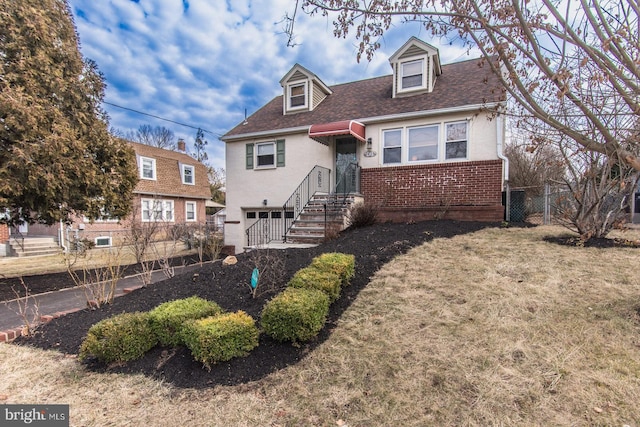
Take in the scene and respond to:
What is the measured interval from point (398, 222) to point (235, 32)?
6823 millimetres

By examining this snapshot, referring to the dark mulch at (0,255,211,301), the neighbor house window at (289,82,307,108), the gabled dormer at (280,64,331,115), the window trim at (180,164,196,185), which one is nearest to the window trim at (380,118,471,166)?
the gabled dormer at (280,64,331,115)

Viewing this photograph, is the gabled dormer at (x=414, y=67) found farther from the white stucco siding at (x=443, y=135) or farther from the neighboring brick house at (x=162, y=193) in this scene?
the neighboring brick house at (x=162, y=193)

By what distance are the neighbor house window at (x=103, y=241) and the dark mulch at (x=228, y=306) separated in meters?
9.99

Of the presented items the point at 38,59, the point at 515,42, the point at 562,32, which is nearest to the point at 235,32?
the point at 38,59

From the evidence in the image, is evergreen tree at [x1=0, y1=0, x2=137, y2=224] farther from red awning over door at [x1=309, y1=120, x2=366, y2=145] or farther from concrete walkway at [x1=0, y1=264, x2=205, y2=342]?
red awning over door at [x1=309, y1=120, x2=366, y2=145]

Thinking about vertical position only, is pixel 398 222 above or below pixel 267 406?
above

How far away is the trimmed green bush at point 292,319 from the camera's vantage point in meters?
3.25

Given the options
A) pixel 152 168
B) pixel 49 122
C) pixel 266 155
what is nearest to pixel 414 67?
pixel 266 155

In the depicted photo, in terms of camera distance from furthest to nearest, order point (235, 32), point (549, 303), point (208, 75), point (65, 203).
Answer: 1. point (208, 75)
2. point (65, 203)
3. point (235, 32)
4. point (549, 303)

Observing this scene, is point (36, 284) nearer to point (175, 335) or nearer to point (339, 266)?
point (175, 335)

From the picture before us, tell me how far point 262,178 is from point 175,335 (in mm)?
9588

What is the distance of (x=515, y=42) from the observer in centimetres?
335

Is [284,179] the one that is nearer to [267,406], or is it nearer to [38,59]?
[38,59]

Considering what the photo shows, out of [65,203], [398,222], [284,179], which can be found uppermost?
→ [284,179]
